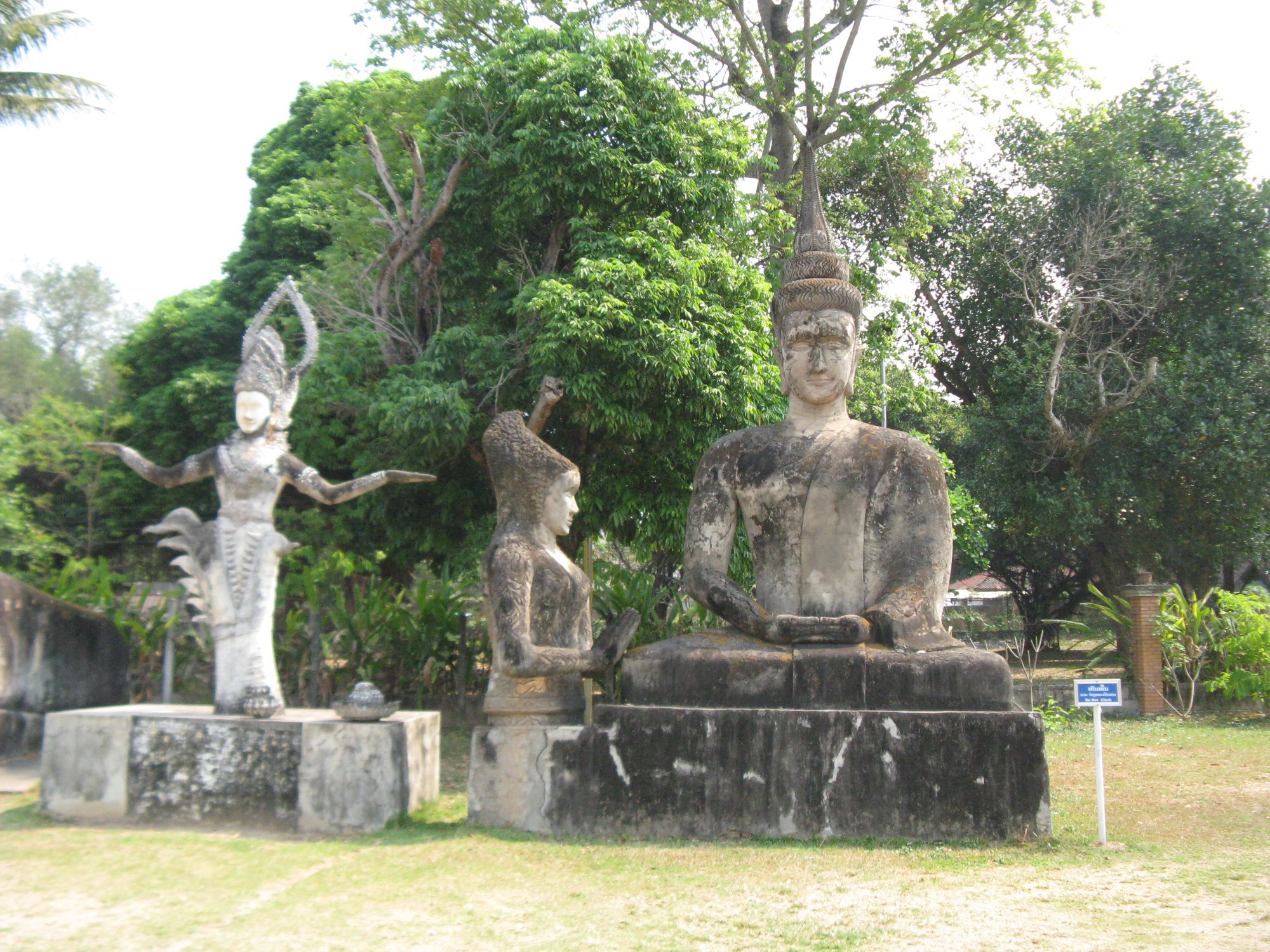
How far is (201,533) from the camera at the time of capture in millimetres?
6852

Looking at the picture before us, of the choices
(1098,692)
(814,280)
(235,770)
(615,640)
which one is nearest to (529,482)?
(615,640)

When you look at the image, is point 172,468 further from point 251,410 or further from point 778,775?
point 778,775

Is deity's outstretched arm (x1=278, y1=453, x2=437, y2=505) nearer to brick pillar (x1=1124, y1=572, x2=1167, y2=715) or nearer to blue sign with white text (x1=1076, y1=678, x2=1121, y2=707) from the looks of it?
blue sign with white text (x1=1076, y1=678, x2=1121, y2=707)

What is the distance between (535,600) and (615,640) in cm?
51

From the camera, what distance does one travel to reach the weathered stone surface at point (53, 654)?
8289 mm

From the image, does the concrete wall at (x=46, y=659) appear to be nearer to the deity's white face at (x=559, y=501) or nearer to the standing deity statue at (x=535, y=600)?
the standing deity statue at (x=535, y=600)

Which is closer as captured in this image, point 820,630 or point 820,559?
point 820,630

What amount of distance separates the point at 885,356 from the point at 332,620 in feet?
26.6

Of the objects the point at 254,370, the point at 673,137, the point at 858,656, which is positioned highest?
the point at 673,137

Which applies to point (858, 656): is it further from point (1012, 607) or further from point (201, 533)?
point (1012, 607)

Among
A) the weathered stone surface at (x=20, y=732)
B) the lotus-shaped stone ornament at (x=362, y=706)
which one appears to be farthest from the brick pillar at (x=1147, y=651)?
the weathered stone surface at (x=20, y=732)

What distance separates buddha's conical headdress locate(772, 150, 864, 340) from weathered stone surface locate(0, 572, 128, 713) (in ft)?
20.4

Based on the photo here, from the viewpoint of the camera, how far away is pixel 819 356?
636cm

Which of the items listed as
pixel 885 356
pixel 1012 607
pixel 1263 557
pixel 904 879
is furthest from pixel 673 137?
pixel 1012 607
